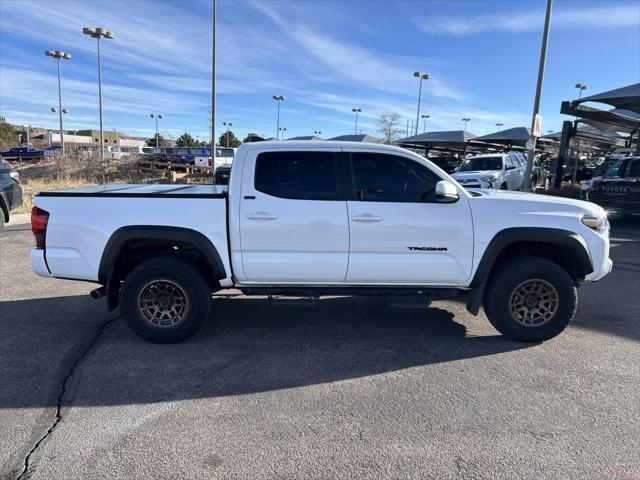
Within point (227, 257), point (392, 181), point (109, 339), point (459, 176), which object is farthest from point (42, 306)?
point (459, 176)

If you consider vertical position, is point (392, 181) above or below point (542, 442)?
above

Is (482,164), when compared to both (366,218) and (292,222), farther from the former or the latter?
(292,222)

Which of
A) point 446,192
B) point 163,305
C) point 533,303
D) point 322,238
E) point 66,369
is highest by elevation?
point 446,192

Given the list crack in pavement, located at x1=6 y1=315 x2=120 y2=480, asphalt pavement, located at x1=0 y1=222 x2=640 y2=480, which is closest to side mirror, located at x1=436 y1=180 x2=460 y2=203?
asphalt pavement, located at x1=0 y1=222 x2=640 y2=480

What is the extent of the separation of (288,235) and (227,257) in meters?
0.60

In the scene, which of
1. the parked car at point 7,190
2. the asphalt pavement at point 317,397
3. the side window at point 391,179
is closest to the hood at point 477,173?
the asphalt pavement at point 317,397

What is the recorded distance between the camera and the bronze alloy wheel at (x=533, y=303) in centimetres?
453

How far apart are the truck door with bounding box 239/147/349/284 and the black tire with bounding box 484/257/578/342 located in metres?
1.51

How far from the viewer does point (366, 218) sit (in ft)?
14.2

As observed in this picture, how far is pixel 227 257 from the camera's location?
4.37m

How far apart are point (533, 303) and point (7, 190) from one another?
976cm

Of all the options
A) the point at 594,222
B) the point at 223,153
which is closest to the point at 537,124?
the point at 594,222

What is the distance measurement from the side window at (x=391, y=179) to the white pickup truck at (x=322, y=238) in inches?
0.4

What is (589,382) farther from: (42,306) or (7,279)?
(7,279)
